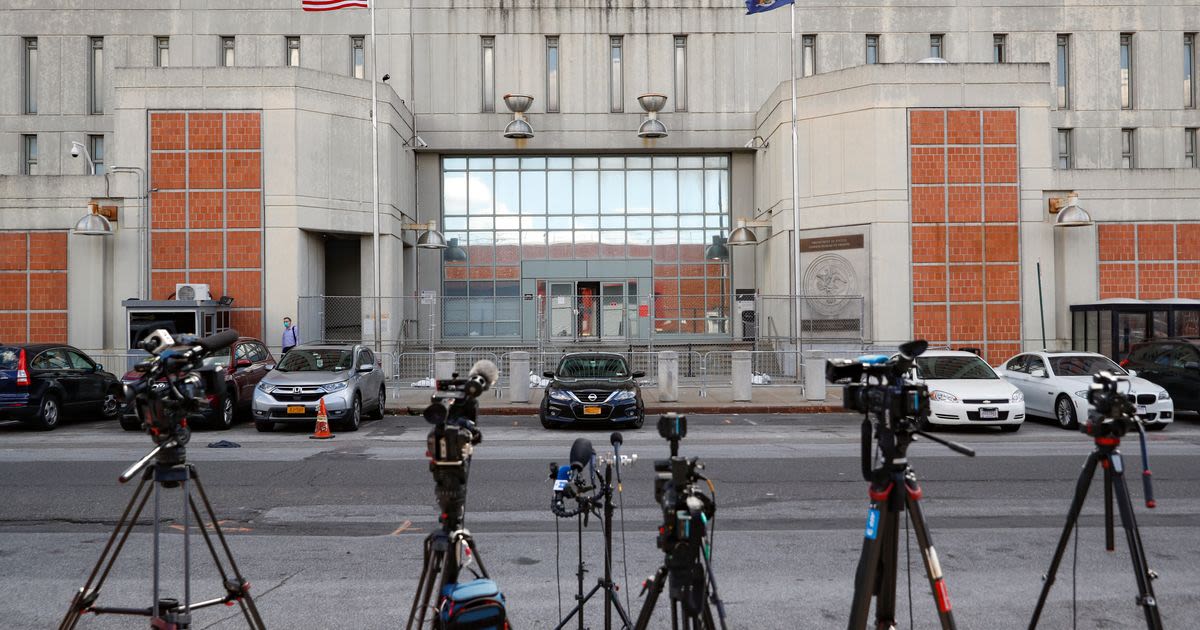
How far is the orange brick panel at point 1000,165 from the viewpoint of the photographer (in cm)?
2547

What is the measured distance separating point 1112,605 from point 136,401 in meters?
5.68

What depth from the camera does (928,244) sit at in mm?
25406

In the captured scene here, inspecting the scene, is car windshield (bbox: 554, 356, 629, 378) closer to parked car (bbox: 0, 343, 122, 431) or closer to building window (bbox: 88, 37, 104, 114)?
parked car (bbox: 0, 343, 122, 431)

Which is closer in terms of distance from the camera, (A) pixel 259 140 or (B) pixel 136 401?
(B) pixel 136 401

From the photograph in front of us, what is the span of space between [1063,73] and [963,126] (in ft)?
38.3

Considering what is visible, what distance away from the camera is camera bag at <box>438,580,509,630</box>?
3.48 metres

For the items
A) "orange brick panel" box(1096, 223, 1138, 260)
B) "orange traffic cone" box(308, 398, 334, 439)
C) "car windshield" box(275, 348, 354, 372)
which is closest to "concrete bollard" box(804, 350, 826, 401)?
"car windshield" box(275, 348, 354, 372)

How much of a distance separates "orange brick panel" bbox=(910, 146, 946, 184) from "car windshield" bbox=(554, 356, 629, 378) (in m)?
12.9

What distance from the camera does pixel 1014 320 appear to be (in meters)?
25.4

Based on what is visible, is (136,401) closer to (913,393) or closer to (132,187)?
(913,393)

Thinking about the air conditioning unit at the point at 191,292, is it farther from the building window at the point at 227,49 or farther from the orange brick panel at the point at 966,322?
the orange brick panel at the point at 966,322

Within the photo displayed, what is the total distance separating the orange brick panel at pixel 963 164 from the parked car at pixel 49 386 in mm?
21941

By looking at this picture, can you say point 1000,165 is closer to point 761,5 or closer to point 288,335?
point 761,5

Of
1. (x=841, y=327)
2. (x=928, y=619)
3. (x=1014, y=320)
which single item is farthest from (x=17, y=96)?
(x=928, y=619)
